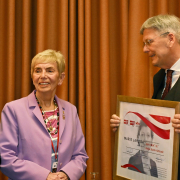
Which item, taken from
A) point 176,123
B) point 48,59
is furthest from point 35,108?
point 176,123

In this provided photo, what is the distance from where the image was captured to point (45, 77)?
2008mm

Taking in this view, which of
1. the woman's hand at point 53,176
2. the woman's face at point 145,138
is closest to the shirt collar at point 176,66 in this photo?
the woman's face at point 145,138

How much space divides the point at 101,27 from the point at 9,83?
1.14 metres

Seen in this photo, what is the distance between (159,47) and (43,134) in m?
1.14

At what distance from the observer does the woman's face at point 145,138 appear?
1833mm

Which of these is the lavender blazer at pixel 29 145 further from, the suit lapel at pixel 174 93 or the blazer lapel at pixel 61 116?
the suit lapel at pixel 174 93

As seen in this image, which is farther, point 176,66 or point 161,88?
point 161,88

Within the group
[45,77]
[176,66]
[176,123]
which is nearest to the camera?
[176,123]

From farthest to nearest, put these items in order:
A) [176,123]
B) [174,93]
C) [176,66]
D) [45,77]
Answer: [45,77] < [176,66] < [174,93] < [176,123]

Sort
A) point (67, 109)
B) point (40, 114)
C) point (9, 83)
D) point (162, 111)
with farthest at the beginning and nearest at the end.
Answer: point (9, 83)
point (67, 109)
point (40, 114)
point (162, 111)

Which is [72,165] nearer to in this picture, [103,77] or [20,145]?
[20,145]

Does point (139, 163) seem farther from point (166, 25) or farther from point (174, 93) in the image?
point (166, 25)

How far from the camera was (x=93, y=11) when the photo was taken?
2.72 meters

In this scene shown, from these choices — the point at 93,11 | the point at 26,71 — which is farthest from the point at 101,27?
the point at 26,71
